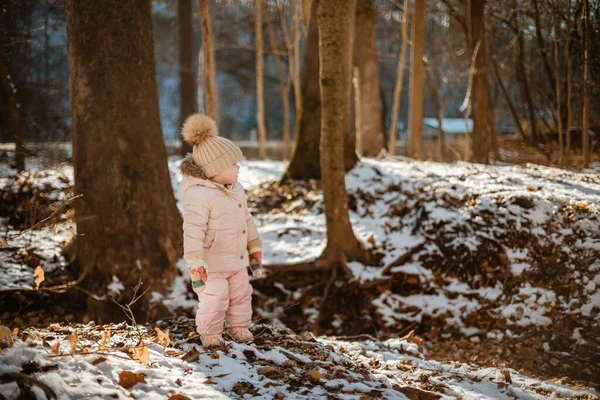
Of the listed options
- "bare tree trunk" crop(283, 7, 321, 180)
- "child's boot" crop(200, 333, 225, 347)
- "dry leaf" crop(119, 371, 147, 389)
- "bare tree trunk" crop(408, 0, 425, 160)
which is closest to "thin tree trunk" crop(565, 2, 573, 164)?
"bare tree trunk" crop(408, 0, 425, 160)

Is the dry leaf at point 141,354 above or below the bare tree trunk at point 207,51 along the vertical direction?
below

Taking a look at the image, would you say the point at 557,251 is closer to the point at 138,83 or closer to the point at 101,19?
→ the point at 138,83

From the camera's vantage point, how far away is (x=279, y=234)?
22.9 ft

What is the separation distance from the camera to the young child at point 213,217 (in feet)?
11.8

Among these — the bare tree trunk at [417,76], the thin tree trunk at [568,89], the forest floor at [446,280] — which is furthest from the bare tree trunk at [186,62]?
the thin tree trunk at [568,89]

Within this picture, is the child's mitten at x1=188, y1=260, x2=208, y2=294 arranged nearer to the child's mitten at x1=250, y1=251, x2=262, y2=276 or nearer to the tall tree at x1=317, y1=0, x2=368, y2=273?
the child's mitten at x1=250, y1=251, x2=262, y2=276

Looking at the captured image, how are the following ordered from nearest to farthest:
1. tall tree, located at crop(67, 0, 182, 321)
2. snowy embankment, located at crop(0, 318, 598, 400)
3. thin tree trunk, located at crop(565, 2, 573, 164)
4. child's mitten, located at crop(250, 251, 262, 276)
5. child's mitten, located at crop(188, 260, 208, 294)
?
snowy embankment, located at crop(0, 318, 598, 400)
child's mitten, located at crop(188, 260, 208, 294)
child's mitten, located at crop(250, 251, 262, 276)
tall tree, located at crop(67, 0, 182, 321)
thin tree trunk, located at crop(565, 2, 573, 164)

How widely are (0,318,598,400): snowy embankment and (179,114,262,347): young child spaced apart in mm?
285

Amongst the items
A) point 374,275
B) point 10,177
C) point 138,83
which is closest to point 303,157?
point 374,275

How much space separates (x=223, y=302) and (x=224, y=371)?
23.5 inches

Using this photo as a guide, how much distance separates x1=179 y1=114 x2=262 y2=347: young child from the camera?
3.59 metres

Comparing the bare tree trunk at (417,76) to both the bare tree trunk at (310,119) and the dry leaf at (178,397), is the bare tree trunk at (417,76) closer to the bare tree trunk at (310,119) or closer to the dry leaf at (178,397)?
the bare tree trunk at (310,119)

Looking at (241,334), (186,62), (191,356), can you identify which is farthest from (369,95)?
(191,356)

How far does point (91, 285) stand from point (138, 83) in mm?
2261
